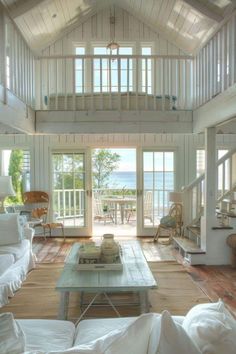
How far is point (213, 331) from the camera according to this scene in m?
1.28

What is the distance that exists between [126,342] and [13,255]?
3.05 meters

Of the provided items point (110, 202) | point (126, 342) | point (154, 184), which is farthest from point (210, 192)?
point (110, 202)

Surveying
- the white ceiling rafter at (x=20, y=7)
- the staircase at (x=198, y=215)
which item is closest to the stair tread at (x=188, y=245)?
the staircase at (x=198, y=215)

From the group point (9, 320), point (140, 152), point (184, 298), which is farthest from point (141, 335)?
point (140, 152)

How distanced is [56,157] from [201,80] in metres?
3.66

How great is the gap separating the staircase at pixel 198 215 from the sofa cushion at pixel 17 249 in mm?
2532

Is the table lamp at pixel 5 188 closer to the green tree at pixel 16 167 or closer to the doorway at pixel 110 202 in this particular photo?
the green tree at pixel 16 167

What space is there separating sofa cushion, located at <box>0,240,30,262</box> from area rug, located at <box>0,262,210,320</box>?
0.37 meters

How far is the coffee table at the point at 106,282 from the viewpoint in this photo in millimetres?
2684

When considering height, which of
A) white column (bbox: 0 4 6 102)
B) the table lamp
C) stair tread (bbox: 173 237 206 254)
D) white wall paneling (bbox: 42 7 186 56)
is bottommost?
stair tread (bbox: 173 237 206 254)

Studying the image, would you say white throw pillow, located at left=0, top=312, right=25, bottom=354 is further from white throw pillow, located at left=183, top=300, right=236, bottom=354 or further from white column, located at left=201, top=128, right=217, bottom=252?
white column, located at left=201, top=128, right=217, bottom=252

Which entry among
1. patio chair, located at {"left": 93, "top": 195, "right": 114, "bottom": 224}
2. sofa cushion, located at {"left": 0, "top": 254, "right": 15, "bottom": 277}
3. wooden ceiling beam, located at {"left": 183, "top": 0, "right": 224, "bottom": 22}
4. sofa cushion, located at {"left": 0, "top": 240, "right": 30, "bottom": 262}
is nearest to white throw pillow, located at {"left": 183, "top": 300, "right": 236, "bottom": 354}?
sofa cushion, located at {"left": 0, "top": 254, "right": 15, "bottom": 277}

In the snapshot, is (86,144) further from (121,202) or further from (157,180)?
(121,202)

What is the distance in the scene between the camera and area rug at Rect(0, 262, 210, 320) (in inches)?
127
